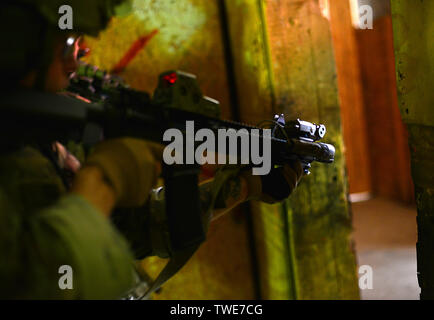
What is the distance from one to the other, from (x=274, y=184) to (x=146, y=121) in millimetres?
757

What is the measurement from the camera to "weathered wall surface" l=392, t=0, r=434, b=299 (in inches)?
49.9

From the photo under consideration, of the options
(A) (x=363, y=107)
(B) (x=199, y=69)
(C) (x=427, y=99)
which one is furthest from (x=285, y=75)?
(A) (x=363, y=107)

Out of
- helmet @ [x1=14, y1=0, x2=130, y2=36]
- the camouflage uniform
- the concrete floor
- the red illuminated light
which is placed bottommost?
the concrete floor

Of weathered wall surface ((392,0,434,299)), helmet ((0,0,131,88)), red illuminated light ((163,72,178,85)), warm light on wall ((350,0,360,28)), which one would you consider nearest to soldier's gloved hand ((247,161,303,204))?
weathered wall surface ((392,0,434,299))

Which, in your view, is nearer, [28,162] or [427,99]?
[28,162]

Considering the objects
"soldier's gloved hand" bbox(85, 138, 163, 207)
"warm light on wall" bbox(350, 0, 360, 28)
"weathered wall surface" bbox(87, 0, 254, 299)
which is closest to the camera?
"soldier's gloved hand" bbox(85, 138, 163, 207)

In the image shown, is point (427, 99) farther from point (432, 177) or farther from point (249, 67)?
point (249, 67)

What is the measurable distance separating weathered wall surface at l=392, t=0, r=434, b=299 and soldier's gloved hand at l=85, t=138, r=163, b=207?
39.0 inches

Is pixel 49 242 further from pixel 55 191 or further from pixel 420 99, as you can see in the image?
pixel 420 99

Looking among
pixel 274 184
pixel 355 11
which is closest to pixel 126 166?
pixel 274 184

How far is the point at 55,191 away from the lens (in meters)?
0.86

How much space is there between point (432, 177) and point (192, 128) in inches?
34.9

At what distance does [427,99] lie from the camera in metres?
1.28

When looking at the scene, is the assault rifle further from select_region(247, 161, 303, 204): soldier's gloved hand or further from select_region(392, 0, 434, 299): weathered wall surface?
select_region(392, 0, 434, 299): weathered wall surface
